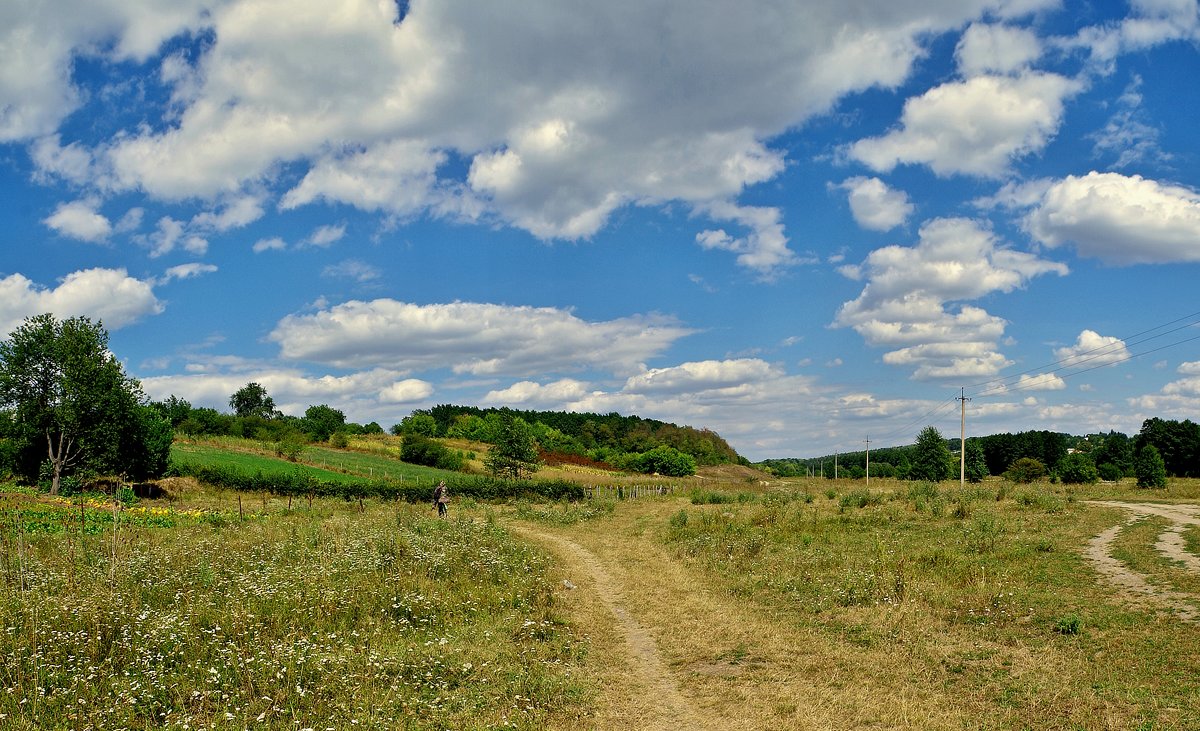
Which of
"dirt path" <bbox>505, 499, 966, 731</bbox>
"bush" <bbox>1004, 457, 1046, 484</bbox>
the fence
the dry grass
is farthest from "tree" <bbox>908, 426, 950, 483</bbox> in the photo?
"dirt path" <bbox>505, 499, 966, 731</bbox>

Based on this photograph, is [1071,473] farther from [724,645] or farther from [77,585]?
[77,585]

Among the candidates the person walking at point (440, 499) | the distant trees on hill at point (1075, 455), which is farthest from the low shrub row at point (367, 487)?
the distant trees on hill at point (1075, 455)

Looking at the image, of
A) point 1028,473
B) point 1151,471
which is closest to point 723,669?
point 1151,471

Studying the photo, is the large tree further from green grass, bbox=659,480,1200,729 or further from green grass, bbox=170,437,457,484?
green grass, bbox=659,480,1200,729

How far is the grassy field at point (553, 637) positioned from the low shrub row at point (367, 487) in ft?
93.3

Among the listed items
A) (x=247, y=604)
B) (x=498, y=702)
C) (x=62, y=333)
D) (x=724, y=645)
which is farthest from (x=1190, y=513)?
(x=62, y=333)

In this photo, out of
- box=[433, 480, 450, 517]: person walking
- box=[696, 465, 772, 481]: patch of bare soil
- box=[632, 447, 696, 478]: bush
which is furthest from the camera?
box=[632, 447, 696, 478]: bush

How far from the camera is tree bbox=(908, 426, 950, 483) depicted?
260 ft

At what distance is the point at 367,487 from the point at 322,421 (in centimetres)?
8530

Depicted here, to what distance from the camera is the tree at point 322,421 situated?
119 metres

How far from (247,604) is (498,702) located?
5.05 m

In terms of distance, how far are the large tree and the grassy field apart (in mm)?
28640

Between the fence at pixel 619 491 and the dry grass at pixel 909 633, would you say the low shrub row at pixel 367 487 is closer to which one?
the fence at pixel 619 491

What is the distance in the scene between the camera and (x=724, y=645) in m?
11.2
